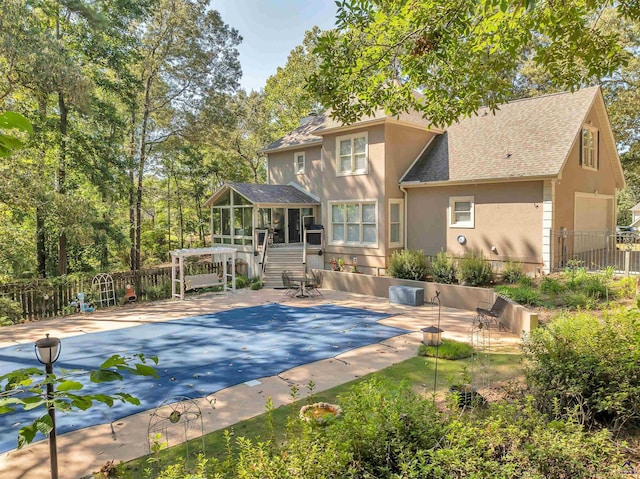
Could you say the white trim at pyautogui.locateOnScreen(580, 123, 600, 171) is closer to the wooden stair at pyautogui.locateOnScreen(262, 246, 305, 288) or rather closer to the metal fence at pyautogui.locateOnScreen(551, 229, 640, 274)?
the metal fence at pyautogui.locateOnScreen(551, 229, 640, 274)

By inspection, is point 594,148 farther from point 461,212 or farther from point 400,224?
point 400,224

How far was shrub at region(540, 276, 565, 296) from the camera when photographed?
422 inches

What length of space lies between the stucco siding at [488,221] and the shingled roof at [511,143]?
22.3 inches

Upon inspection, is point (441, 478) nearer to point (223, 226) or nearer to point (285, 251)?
point (285, 251)

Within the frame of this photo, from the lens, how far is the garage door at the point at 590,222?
15.3m

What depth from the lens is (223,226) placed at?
20641 mm

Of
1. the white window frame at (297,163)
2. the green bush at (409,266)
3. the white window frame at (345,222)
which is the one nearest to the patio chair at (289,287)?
the white window frame at (345,222)

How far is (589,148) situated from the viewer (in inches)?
631

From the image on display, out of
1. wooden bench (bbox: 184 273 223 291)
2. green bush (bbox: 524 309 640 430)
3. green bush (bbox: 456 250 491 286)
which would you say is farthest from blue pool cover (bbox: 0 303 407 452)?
green bush (bbox: 524 309 640 430)

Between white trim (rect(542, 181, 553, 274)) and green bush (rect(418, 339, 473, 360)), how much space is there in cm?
705

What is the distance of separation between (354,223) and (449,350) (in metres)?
10.4

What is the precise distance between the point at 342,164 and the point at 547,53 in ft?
41.1

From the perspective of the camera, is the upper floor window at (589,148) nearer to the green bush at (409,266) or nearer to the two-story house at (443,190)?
the two-story house at (443,190)

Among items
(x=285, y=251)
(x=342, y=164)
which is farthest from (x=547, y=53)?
(x=285, y=251)
